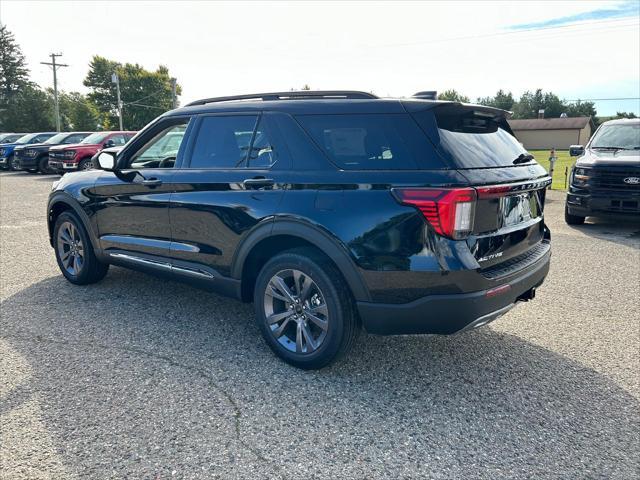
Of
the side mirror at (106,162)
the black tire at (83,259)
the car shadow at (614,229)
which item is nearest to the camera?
the side mirror at (106,162)

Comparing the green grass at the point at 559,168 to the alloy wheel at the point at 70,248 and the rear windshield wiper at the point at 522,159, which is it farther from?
the alloy wheel at the point at 70,248

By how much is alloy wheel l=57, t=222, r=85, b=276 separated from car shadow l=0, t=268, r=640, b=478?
1.04 m

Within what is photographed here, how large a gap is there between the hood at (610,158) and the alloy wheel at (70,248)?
777 cm

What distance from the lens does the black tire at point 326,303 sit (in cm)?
317

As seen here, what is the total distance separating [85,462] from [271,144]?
7.19 ft

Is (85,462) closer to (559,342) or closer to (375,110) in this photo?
(375,110)

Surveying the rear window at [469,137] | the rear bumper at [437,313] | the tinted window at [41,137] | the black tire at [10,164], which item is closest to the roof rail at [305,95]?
the rear window at [469,137]

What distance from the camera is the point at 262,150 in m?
3.59

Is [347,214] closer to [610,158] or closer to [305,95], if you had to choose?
[305,95]

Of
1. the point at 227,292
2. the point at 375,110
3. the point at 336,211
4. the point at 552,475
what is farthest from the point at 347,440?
the point at 375,110

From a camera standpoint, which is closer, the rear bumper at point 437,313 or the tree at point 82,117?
the rear bumper at point 437,313

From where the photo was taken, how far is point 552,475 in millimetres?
2424

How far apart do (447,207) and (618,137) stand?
8.21 metres

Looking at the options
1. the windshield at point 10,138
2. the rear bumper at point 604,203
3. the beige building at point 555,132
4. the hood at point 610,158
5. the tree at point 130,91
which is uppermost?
the tree at point 130,91
